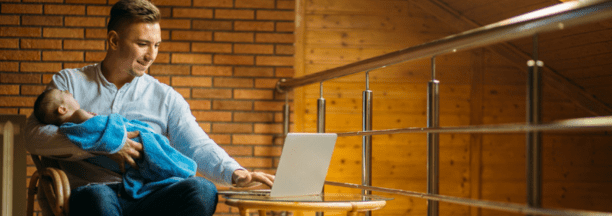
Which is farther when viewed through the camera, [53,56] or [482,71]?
[482,71]

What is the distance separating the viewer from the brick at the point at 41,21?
9.74ft

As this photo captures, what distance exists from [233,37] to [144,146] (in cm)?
166

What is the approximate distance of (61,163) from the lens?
162cm

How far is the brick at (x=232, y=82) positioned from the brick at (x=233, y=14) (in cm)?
35

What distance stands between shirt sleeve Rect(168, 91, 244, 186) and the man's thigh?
156 millimetres

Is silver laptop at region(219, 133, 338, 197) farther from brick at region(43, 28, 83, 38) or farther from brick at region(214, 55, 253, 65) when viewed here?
brick at region(43, 28, 83, 38)

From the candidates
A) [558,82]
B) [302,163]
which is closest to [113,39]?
[302,163]

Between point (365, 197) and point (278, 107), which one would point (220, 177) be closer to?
point (365, 197)

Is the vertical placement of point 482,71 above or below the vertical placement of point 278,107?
above

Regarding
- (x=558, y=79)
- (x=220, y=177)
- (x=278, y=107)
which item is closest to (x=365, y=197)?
(x=220, y=177)

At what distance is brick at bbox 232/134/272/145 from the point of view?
3082 mm

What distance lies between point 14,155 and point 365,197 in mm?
892

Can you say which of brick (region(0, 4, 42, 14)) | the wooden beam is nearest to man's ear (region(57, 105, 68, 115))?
brick (region(0, 4, 42, 14))

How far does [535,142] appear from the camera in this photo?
3.56 ft
